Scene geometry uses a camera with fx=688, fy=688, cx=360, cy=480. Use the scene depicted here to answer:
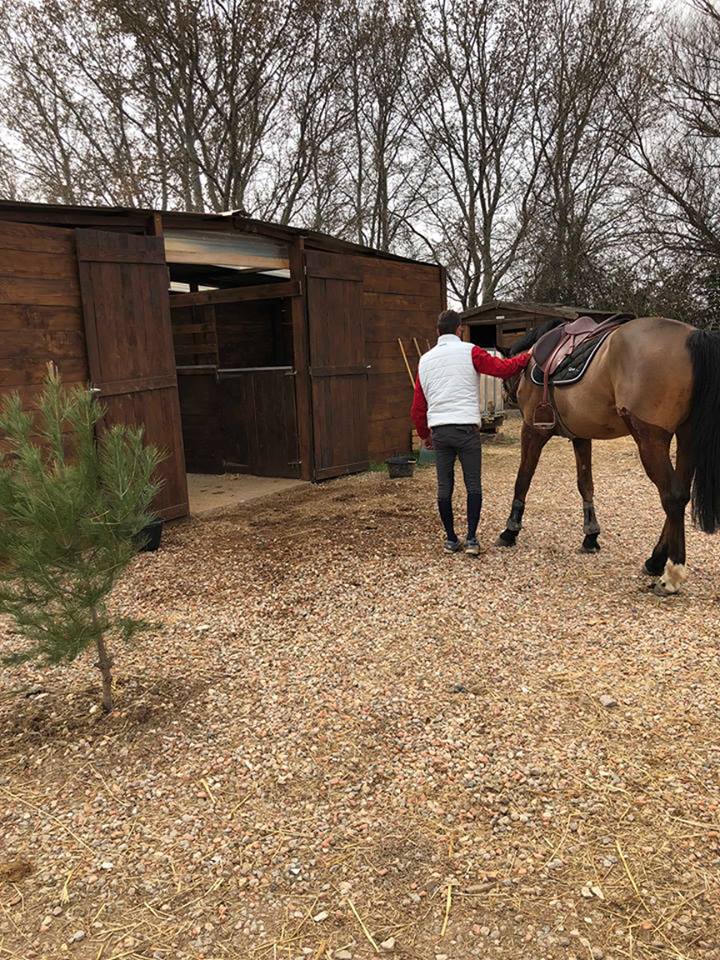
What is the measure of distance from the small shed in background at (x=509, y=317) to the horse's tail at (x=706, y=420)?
9046 mm

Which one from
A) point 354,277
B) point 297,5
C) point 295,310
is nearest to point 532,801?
point 295,310

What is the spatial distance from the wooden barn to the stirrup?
317 centimetres

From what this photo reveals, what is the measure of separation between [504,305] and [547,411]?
8665mm

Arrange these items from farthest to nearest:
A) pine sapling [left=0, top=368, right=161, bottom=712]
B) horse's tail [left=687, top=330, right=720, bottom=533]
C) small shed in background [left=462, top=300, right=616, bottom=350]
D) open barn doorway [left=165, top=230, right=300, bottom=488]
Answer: small shed in background [left=462, top=300, right=616, bottom=350] → open barn doorway [left=165, top=230, right=300, bottom=488] → horse's tail [left=687, top=330, right=720, bottom=533] → pine sapling [left=0, top=368, right=161, bottom=712]

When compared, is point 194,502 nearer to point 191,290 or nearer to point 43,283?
point 43,283

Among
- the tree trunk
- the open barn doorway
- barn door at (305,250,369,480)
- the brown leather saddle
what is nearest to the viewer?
the tree trunk

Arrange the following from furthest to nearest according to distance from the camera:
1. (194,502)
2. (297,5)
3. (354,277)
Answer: (297,5) < (354,277) < (194,502)

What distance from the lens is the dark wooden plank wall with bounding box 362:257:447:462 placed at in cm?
873

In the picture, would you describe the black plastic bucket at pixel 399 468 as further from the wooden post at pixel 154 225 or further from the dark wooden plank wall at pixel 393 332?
the wooden post at pixel 154 225

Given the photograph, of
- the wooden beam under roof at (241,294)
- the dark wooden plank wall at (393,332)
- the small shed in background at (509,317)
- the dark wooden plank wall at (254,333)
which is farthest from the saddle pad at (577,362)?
the small shed in background at (509,317)

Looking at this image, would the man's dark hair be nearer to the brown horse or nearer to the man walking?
the man walking

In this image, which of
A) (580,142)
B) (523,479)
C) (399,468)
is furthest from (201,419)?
(580,142)

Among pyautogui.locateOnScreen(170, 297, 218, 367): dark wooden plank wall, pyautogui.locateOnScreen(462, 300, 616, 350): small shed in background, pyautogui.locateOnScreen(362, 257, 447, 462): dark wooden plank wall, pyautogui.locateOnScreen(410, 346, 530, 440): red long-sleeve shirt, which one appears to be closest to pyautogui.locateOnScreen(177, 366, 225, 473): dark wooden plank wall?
pyautogui.locateOnScreen(170, 297, 218, 367): dark wooden plank wall

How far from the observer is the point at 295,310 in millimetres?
7684
